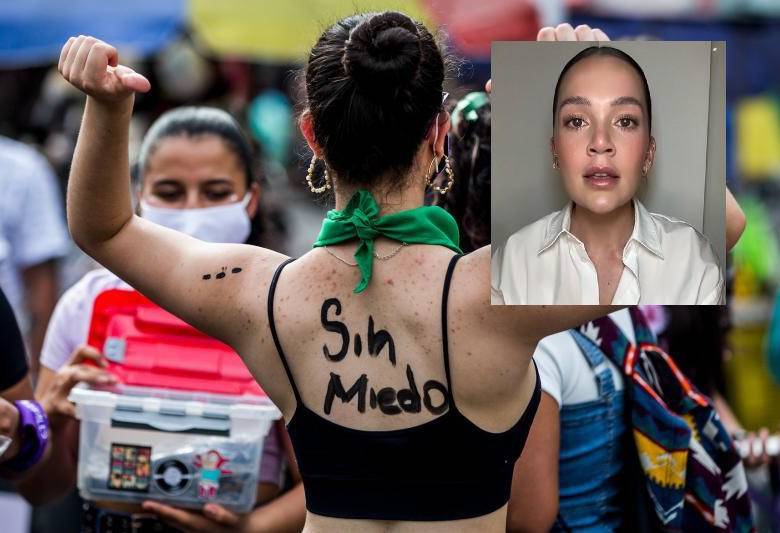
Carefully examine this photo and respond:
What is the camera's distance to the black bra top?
6.30 feet

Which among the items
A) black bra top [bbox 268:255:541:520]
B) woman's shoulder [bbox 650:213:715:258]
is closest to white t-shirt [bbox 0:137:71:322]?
black bra top [bbox 268:255:541:520]

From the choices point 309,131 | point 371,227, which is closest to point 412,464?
point 371,227

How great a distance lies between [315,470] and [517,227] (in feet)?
1.84

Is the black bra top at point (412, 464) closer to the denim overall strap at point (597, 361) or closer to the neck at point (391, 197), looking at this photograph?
the neck at point (391, 197)

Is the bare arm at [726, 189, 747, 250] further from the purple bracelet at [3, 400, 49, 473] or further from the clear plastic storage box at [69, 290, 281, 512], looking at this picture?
the purple bracelet at [3, 400, 49, 473]

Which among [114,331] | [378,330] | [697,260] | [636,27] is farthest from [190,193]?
[636,27]

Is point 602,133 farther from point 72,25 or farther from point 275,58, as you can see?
point 275,58

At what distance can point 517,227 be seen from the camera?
1838 millimetres

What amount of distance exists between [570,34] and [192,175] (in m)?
1.36

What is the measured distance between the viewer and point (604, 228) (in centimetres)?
185

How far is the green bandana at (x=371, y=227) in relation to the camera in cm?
195

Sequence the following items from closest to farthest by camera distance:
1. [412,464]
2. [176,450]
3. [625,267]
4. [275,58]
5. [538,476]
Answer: [625,267], [412,464], [538,476], [176,450], [275,58]

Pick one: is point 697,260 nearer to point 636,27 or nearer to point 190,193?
point 190,193

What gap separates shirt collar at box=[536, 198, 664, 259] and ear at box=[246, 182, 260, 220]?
4.97 ft
